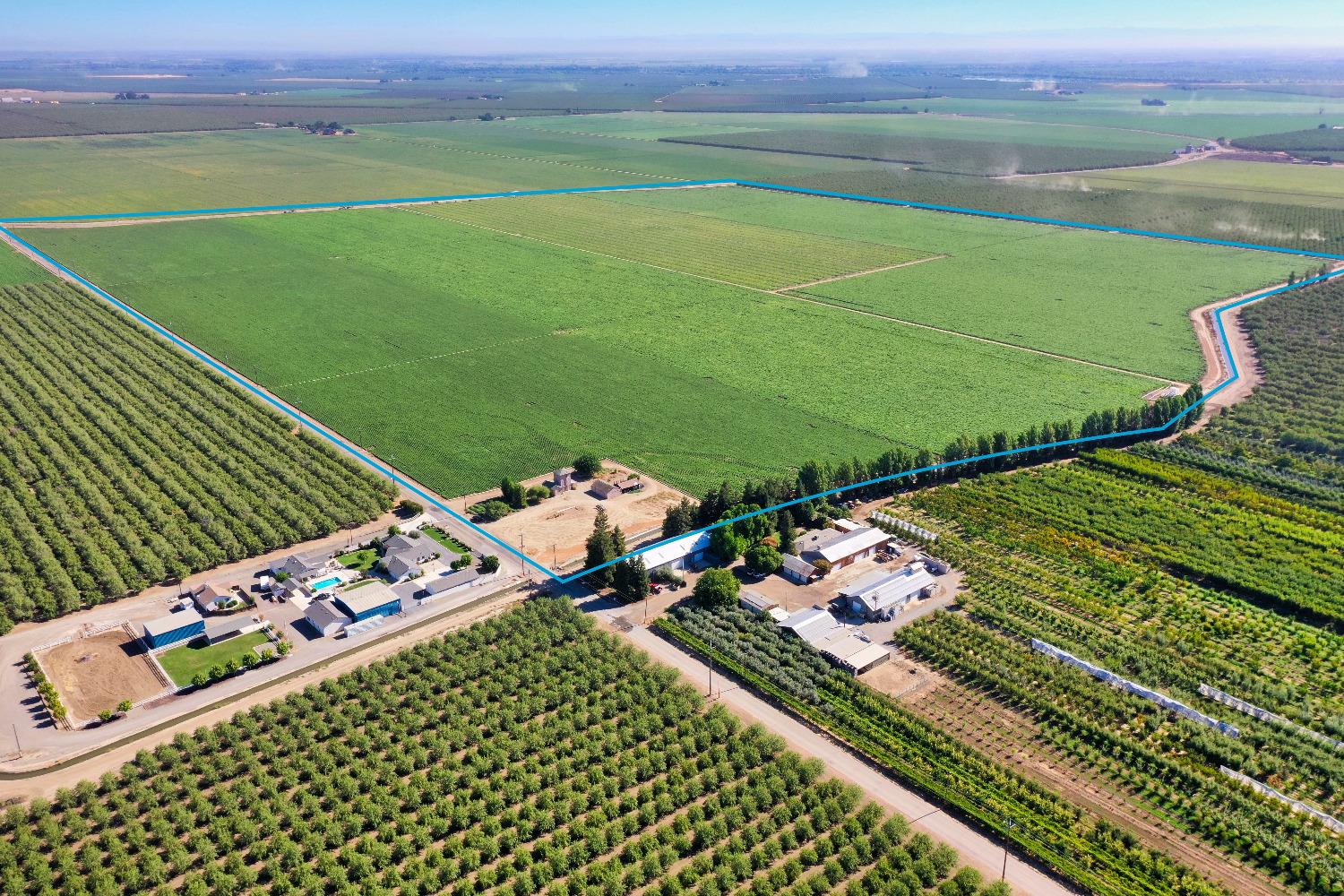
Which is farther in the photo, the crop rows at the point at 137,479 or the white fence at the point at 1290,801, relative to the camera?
the crop rows at the point at 137,479

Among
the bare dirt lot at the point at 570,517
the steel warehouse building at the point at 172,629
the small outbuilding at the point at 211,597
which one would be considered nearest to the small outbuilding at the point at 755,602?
the bare dirt lot at the point at 570,517

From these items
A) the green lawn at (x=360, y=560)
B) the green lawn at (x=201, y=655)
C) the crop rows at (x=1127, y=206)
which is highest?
the crop rows at (x=1127, y=206)

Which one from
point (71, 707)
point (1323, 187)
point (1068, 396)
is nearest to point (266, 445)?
point (71, 707)

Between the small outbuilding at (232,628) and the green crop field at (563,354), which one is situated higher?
the green crop field at (563,354)

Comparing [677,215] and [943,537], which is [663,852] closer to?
[943,537]

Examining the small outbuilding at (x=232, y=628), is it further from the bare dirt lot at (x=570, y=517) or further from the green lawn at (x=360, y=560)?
the bare dirt lot at (x=570, y=517)

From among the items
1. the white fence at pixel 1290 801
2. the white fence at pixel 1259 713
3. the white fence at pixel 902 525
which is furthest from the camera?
the white fence at pixel 902 525
